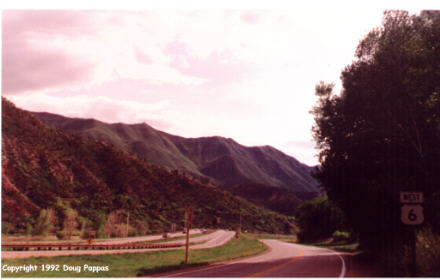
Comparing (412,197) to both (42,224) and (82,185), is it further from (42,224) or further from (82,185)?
(82,185)

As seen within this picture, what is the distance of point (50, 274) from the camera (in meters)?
19.2

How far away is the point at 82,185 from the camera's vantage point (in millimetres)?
66562

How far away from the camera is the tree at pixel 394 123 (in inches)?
786

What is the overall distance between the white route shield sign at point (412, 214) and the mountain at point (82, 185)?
143 ft

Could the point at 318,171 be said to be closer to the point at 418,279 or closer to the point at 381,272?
the point at 381,272

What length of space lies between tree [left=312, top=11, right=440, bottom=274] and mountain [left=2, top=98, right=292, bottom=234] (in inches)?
1551

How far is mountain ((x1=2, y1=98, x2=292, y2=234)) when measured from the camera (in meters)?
52.6

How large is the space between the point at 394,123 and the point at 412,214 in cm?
856
